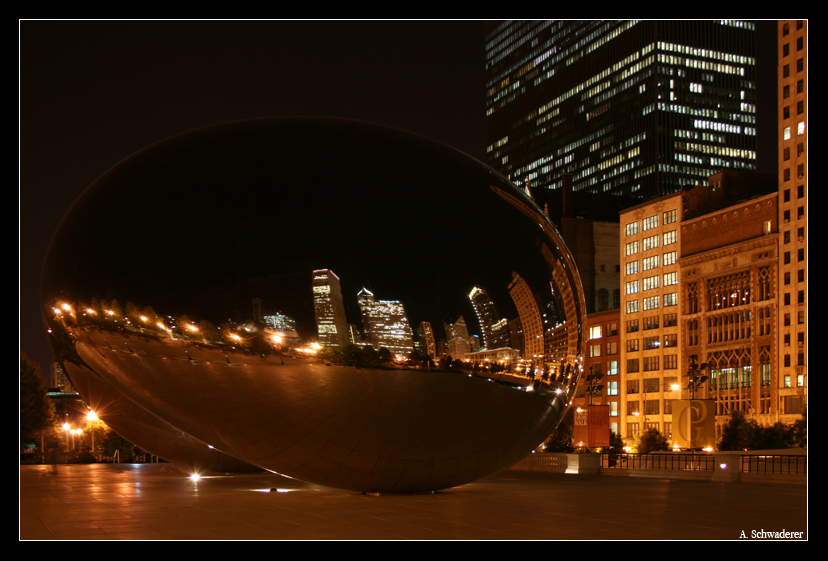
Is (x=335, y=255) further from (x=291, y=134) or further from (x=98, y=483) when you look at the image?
(x=98, y=483)

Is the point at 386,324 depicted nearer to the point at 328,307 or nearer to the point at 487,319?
the point at 328,307

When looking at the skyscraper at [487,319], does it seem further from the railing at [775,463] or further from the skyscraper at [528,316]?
the railing at [775,463]

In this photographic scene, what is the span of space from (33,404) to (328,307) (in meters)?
50.3

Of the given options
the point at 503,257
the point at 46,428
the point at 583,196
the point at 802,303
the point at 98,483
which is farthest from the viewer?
the point at 583,196

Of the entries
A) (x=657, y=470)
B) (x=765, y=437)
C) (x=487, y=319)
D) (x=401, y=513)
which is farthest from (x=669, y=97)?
(x=401, y=513)

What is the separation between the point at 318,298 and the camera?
38.0ft

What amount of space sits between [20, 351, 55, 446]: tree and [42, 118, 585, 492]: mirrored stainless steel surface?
151ft

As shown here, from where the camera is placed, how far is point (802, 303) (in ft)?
311

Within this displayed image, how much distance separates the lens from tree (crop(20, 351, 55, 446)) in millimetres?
55688

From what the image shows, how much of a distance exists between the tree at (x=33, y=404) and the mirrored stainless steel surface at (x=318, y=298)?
46.1 metres

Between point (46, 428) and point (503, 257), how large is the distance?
171 feet

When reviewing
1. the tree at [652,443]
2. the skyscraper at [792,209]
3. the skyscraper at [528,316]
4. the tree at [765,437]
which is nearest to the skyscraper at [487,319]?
the skyscraper at [528,316]
